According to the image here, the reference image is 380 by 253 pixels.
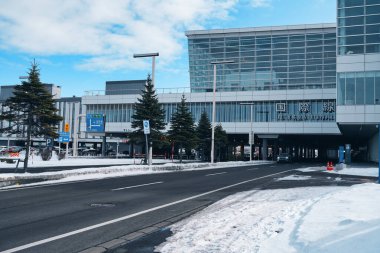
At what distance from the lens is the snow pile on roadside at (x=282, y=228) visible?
569cm

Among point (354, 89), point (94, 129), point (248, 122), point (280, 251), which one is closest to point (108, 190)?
point (280, 251)

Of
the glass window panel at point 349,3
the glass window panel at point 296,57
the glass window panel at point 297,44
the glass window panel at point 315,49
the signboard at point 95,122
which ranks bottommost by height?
the signboard at point 95,122

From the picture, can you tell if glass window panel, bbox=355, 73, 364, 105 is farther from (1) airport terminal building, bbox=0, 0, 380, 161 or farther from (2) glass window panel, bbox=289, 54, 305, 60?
(2) glass window panel, bbox=289, 54, 305, 60

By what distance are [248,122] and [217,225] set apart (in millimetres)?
65989

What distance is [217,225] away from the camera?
7.93 m

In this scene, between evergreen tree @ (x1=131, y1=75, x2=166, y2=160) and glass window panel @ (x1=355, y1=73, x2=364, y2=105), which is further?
glass window panel @ (x1=355, y1=73, x2=364, y2=105)

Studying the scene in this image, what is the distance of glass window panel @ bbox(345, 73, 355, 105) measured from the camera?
4169 centimetres

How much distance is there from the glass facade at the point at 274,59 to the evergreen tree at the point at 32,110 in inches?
2500

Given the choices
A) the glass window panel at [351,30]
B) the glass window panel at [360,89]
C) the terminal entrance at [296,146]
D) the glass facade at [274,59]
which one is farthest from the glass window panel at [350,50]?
the glass facade at [274,59]

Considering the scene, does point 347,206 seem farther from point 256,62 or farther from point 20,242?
point 256,62

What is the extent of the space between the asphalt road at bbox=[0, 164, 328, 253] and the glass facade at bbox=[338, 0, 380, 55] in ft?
111

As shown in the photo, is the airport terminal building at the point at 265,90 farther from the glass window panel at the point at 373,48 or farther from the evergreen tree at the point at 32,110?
the evergreen tree at the point at 32,110

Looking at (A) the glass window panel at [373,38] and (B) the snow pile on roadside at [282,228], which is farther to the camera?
(A) the glass window panel at [373,38]

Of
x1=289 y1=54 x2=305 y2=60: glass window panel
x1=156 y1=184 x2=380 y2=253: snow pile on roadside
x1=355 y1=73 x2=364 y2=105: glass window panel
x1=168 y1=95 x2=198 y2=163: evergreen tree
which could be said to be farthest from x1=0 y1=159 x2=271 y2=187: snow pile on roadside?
x1=289 y1=54 x2=305 y2=60: glass window panel
